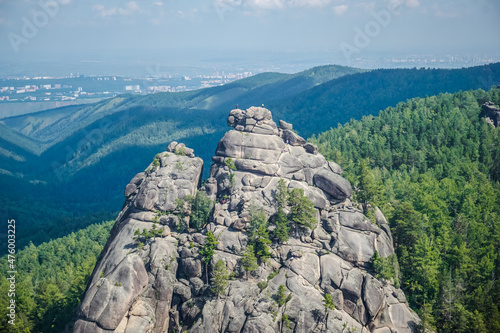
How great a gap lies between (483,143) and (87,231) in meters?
114

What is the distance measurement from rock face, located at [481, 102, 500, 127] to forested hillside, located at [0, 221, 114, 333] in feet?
373

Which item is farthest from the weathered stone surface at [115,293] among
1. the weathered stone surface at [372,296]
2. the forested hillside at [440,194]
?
the forested hillside at [440,194]

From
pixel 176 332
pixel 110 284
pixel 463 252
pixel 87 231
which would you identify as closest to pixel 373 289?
pixel 463 252

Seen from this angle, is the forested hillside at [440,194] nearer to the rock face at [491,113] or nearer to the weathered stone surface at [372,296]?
the rock face at [491,113]

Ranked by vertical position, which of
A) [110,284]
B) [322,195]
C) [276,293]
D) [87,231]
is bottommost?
[87,231]

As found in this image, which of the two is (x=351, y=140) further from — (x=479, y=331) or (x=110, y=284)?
(x=110, y=284)

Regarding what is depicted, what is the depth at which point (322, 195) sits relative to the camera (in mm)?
80500

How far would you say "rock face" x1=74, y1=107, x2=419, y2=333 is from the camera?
66.4 metres

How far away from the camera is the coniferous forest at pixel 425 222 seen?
74.6 m

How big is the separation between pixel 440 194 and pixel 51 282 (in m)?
80.1

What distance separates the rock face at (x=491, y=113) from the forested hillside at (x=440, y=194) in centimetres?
221

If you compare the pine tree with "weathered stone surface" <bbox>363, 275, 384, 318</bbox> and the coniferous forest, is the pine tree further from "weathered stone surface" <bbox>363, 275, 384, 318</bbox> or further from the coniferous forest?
the coniferous forest

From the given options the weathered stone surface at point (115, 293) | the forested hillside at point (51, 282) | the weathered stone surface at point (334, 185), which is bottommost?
the forested hillside at point (51, 282)

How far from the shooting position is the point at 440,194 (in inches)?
3954
